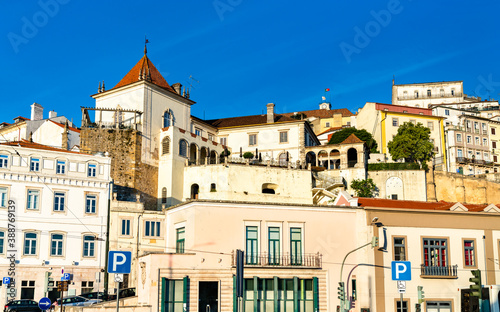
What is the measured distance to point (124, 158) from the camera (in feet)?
206

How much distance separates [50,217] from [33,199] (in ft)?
6.28

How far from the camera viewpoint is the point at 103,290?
5000 centimetres

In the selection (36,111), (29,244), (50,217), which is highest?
(36,111)

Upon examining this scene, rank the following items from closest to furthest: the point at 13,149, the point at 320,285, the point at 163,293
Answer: the point at 163,293 < the point at 320,285 < the point at 13,149

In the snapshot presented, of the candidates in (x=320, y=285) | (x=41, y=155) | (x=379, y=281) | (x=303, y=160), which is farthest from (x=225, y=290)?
(x=303, y=160)


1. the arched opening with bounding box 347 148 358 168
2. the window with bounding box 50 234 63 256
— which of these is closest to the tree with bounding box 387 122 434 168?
the arched opening with bounding box 347 148 358 168

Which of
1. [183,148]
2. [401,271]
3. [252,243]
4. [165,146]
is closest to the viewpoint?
[401,271]

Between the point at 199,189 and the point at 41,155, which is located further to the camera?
the point at 199,189

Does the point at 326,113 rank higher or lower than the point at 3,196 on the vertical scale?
higher

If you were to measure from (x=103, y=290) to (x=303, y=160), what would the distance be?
32961 millimetres

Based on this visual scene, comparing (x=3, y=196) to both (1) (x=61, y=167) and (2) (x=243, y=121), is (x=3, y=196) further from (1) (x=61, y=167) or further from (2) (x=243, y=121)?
(2) (x=243, y=121)

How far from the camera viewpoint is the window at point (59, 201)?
4975 cm

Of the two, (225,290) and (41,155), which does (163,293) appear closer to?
(225,290)

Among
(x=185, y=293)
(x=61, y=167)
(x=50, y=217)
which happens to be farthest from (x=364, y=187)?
(x=185, y=293)
